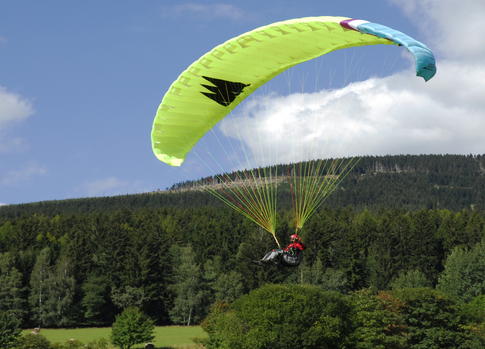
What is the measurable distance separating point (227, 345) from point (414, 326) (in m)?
16.2

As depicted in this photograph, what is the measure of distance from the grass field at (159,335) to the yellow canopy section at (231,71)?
136ft

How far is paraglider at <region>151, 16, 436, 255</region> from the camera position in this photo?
17.3 m

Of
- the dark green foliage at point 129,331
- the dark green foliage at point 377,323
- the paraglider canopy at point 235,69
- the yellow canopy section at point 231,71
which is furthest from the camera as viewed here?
the dark green foliage at point 129,331

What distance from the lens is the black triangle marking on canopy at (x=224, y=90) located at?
19.6 metres

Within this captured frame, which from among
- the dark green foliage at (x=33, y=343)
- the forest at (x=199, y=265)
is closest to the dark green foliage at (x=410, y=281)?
the forest at (x=199, y=265)

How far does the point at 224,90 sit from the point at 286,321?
92.3 feet

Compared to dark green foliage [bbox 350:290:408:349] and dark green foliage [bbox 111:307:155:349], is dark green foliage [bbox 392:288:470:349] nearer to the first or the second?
dark green foliage [bbox 350:290:408:349]

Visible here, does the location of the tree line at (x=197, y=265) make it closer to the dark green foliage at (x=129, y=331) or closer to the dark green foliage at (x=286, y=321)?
the dark green foliage at (x=129, y=331)

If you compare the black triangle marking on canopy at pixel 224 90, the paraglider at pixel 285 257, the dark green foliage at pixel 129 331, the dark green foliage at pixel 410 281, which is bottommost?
the dark green foliage at pixel 129 331

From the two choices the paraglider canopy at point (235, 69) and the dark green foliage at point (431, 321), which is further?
the dark green foliage at point (431, 321)

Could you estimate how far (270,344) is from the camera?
44281mm

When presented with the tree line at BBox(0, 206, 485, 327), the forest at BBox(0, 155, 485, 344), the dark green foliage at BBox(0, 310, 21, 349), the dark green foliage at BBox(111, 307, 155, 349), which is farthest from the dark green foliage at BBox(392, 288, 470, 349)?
the dark green foliage at BBox(0, 310, 21, 349)

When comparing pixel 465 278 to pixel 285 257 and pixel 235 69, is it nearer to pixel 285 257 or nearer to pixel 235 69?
pixel 285 257

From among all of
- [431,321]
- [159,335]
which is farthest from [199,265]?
[431,321]
